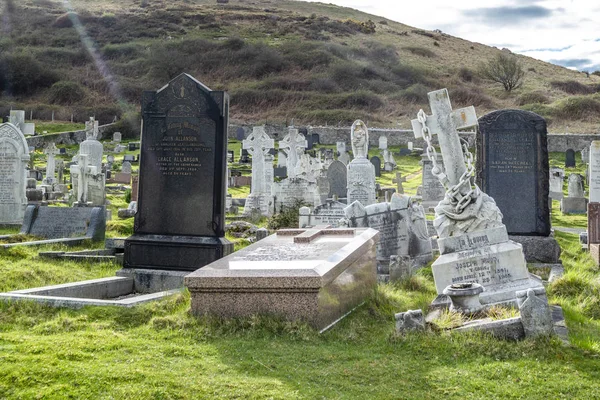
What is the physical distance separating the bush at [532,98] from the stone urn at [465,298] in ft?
186

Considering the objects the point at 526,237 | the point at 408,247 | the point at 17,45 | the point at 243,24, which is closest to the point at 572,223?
the point at 526,237

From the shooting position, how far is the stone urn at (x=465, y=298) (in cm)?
596

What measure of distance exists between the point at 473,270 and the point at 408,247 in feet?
12.5

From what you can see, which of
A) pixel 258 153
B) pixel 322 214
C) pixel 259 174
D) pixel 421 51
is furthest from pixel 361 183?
pixel 421 51

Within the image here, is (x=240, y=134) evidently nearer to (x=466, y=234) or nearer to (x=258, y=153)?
(x=258, y=153)

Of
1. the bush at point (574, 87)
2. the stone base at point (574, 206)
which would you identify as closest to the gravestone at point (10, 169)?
the stone base at point (574, 206)

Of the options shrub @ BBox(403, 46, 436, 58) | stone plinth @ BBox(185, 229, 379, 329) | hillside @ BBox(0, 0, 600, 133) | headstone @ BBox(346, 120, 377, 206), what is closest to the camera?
stone plinth @ BBox(185, 229, 379, 329)

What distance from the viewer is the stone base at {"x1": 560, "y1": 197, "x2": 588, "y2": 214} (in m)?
19.8

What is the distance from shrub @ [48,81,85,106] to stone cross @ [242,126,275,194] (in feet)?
152

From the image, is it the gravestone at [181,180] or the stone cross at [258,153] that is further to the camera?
the stone cross at [258,153]

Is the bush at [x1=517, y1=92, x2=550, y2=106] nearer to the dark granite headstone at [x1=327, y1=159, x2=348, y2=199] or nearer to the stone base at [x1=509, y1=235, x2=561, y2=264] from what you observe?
the dark granite headstone at [x1=327, y1=159, x2=348, y2=199]

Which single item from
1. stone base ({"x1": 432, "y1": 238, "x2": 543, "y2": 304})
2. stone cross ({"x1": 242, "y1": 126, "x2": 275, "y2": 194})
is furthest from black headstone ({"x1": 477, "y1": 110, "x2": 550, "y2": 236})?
stone cross ({"x1": 242, "y1": 126, "x2": 275, "y2": 194})

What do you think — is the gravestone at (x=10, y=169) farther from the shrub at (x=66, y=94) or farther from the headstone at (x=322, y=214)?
the shrub at (x=66, y=94)

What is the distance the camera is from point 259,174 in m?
20.3
